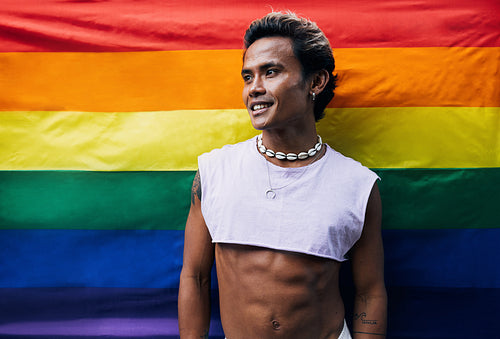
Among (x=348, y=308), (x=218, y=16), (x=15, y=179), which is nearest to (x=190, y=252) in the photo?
(x=348, y=308)

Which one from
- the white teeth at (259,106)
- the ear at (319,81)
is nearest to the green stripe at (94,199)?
the white teeth at (259,106)

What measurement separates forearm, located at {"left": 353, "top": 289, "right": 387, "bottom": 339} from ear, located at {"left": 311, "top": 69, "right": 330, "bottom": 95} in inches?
34.1

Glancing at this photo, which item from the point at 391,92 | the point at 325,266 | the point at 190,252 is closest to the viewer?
the point at 325,266

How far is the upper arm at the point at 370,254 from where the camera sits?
153 centimetres

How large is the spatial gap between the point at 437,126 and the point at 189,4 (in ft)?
4.30

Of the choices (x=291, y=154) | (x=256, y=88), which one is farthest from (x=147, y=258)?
(x=256, y=88)

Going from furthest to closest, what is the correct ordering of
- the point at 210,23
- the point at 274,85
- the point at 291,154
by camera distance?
1. the point at 210,23
2. the point at 291,154
3. the point at 274,85

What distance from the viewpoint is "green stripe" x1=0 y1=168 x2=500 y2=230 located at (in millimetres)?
1820

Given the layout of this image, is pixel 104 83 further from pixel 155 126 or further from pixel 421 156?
pixel 421 156

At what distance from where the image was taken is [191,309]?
1.57 meters

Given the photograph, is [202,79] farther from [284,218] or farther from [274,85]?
[284,218]

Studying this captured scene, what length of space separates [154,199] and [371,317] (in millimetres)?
1097

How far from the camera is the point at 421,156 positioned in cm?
181

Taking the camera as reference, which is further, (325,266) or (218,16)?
(218,16)
